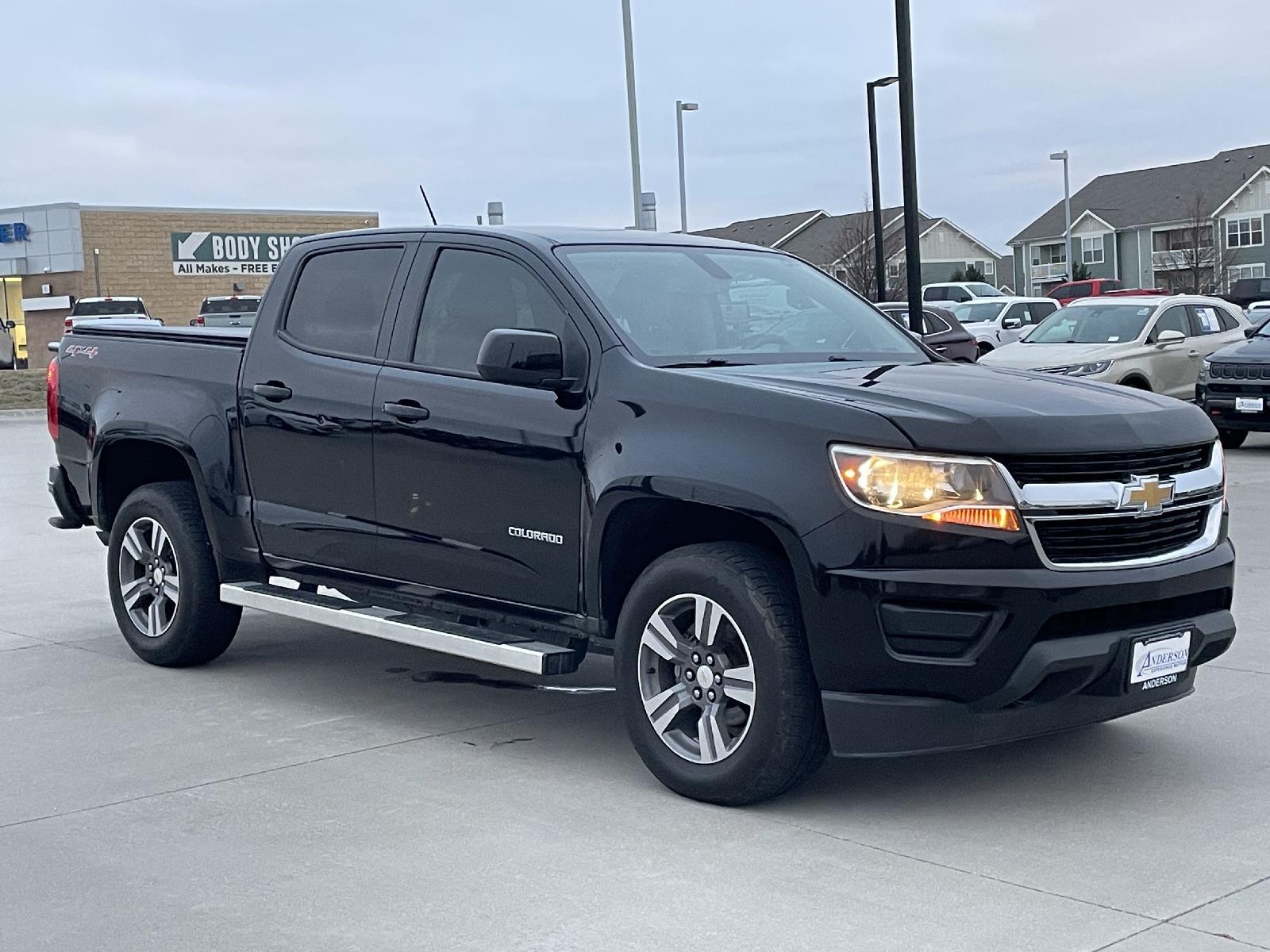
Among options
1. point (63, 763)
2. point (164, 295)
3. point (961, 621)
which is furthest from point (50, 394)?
point (164, 295)

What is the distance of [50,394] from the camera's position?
835 centimetres

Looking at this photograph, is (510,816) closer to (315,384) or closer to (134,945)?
(134,945)

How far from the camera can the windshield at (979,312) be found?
34.7 meters

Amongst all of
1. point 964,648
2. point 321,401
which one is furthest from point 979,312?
point 964,648

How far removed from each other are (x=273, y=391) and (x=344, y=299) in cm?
49

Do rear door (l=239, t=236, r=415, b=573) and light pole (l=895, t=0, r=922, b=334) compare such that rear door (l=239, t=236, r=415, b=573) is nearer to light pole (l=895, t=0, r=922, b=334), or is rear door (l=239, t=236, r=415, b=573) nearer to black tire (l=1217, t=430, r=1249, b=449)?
light pole (l=895, t=0, r=922, b=334)

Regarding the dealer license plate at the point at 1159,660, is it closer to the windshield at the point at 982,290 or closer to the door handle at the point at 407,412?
the door handle at the point at 407,412

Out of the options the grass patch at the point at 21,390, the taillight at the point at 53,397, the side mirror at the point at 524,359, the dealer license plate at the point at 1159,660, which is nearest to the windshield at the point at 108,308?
the grass patch at the point at 21,390

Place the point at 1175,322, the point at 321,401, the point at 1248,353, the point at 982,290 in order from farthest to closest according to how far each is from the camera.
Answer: the point at 982,290
the point at 1175,322
the point at 1248,353
the point at 321,401

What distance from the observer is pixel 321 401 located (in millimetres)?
6785

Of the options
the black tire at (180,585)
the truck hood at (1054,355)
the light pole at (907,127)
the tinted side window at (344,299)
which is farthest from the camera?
the truck hood at (1054,355)

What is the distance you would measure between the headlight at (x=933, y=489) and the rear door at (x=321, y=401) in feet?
7.50

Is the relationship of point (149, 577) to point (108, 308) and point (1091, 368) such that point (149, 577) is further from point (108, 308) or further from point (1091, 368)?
point (108, 308)

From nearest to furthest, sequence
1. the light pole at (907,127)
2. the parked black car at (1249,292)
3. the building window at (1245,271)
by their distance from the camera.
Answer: the light pole at (907,127) < the parked black car at (1249,292) < the building window at (1245,271)
